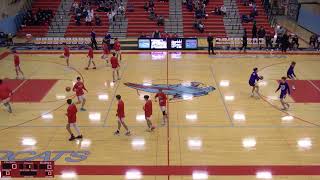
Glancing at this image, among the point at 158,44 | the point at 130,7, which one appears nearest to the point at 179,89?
the point at 158,44

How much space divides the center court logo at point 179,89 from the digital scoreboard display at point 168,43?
848cm

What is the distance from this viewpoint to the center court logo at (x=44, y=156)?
1374cm

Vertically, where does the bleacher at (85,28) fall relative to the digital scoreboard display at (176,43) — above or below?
above

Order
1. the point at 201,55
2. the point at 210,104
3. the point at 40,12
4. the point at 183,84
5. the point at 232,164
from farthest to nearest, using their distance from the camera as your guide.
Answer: the point at 40,12 → the point at 201,55 → the point at 183,84 → the point at 210,104 → the point at 232,164

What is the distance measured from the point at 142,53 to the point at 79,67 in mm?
5499

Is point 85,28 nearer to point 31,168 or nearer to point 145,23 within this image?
point 145,23

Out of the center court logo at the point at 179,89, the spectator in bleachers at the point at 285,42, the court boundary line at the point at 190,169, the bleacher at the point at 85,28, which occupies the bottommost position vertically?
the court boundary line at the point at 190,169

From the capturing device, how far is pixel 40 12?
3609 centimetres

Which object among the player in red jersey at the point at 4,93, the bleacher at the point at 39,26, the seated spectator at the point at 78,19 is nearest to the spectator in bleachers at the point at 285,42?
the seated spectator at the point at 78,19

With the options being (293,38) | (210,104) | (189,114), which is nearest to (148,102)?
Answer: (189,114)

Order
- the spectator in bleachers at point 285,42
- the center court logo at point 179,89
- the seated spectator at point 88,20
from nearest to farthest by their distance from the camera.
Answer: the center court logo at point 179,89
the spectator in bleachers at point 285,42
the seated spectator at point 88,20

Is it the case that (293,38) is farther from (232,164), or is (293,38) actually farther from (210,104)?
(232,164)

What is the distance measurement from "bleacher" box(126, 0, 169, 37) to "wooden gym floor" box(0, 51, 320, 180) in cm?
1011

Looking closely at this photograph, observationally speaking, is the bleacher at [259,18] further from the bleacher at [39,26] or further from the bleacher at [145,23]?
the bleacher at [39,26]
